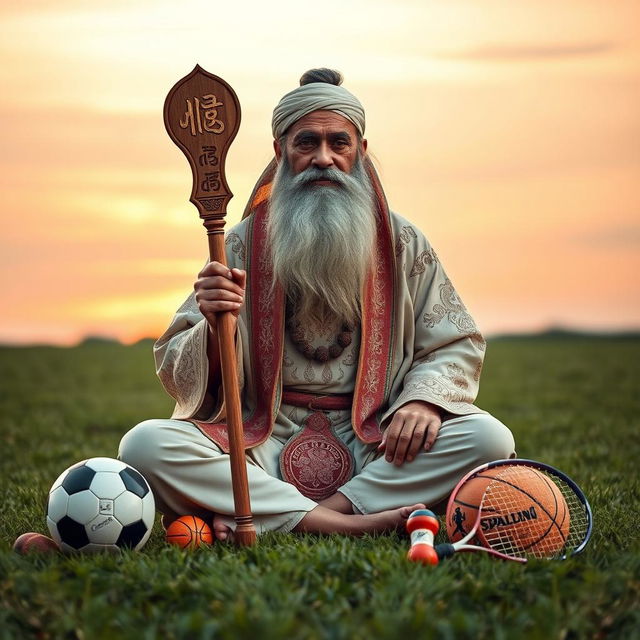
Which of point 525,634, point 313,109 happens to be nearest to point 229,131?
point 313,109

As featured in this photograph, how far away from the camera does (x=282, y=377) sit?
208 inches

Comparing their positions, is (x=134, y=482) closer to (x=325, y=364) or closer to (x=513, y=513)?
(x=325, y=364)

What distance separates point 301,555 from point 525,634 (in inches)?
39.4

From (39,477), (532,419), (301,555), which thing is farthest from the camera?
(532,419)

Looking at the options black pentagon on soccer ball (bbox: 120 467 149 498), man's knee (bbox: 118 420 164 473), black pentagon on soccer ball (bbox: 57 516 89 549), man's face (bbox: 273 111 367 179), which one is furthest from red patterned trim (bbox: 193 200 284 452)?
black pentagon on soccer ball (bbox: 57 516 89 549)

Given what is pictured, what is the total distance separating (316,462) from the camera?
5.14m

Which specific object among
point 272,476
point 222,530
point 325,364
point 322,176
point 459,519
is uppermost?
point 322,176

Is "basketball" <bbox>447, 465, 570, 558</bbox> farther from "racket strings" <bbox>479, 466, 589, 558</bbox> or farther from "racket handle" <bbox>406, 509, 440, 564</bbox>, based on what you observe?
"racket handle" <bbox>406, 509, 440, 564</bbox>

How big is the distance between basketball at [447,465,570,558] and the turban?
215 centimetres

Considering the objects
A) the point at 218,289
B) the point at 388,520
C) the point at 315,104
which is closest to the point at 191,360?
the point at 218,289

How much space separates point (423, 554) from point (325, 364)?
1.65 meters

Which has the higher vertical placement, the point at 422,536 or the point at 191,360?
the point at 191,360

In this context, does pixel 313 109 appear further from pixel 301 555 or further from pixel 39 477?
pixel 39 477

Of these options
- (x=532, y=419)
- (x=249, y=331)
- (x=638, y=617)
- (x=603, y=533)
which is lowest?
(x=532, y=419)
